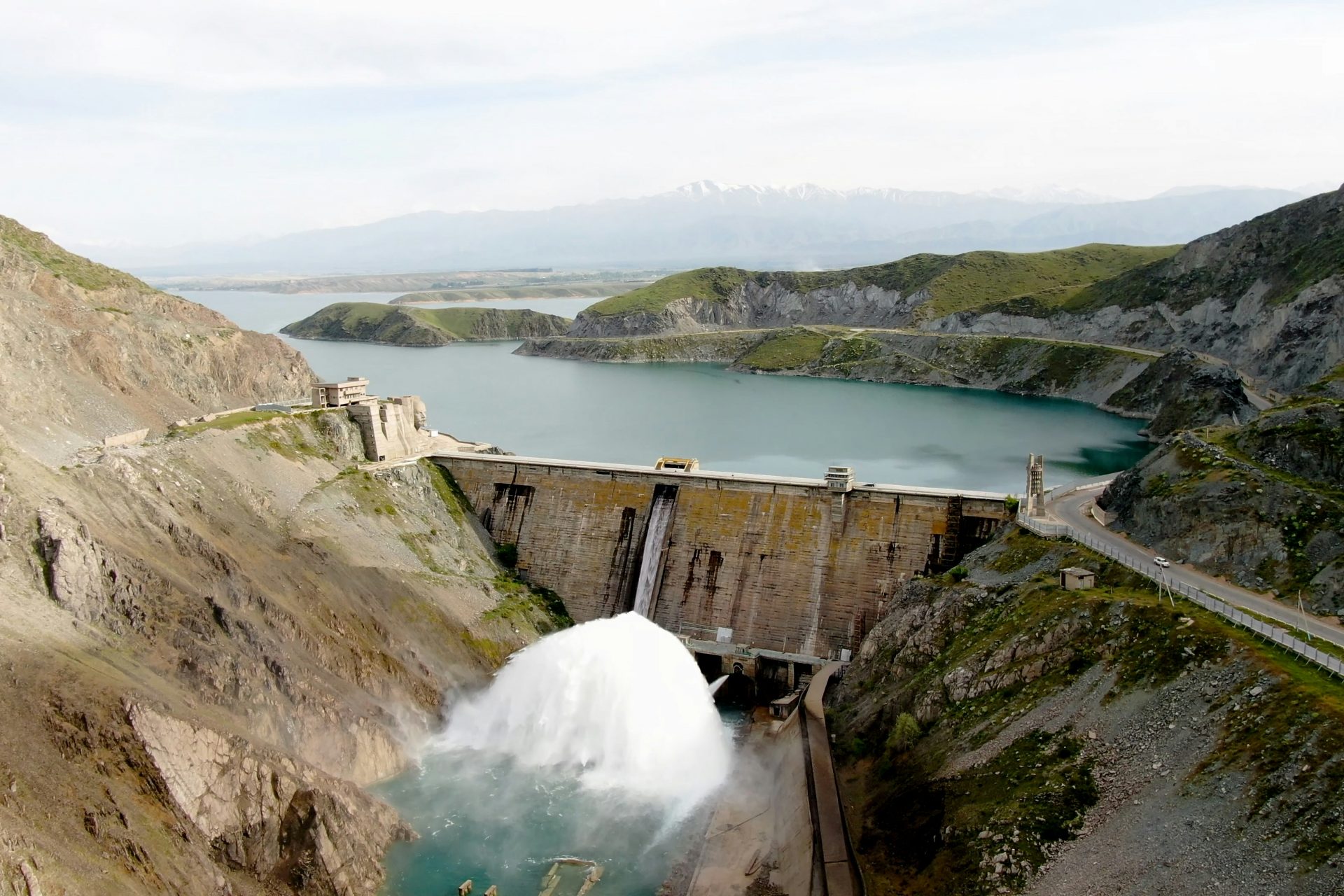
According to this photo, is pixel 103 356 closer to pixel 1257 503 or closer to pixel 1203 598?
pixel 1203 598

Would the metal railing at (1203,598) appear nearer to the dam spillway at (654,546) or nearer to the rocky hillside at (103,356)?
the dam spillway at (654,546)

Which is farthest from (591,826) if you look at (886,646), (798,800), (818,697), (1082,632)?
(1082,632)

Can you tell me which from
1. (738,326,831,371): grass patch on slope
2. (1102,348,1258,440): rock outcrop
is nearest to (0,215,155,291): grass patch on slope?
(1102,348,1258,440): rock outcrop

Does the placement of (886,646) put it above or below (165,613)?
below

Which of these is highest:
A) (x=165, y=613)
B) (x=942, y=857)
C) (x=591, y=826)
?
(x=165, y=613)

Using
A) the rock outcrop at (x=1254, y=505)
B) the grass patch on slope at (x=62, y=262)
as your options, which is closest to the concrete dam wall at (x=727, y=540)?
the rock outcrop at (x=1254, y=505)

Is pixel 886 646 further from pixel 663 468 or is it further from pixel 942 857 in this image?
pixel 663 468

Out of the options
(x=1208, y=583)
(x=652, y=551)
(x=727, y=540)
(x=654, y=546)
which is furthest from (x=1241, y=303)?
(x=1208, y=583)
